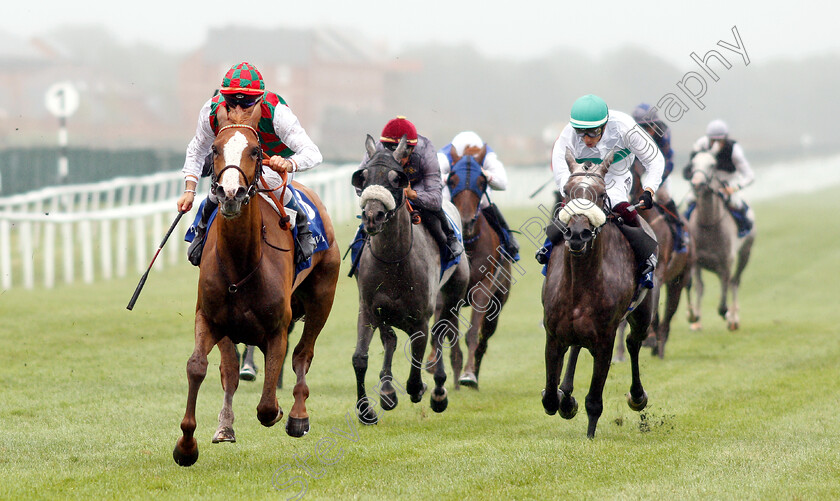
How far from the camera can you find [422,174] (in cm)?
867

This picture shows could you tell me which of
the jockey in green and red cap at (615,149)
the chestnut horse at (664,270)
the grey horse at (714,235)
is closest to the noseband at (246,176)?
the jockey in green and red cap at (615,149)

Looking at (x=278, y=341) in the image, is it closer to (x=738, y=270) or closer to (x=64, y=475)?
(x=64, y=475)

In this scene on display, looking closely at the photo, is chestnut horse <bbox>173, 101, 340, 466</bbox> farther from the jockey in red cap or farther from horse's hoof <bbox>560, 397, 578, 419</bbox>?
horse's hoof <bbox>560, 397, 578, 419</bbox>

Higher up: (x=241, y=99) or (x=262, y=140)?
(x=241, y=99)

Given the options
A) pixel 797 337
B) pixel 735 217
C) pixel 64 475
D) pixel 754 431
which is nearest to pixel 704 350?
pixel 797 337

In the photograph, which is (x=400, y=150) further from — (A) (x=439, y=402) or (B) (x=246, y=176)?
(A) (x=439, y=402)

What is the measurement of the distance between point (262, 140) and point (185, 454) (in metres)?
2.28

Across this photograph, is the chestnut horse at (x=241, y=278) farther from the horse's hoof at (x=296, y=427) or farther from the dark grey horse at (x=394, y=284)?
the dark grey horse at (x=394, y=284)

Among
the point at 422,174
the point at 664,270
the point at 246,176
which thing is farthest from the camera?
the point at 664,270

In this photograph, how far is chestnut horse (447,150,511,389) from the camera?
1040cm

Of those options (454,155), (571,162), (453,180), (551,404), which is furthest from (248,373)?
(571,162)

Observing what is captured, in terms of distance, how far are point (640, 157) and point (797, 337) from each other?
6.89 metres

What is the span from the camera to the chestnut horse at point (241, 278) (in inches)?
239

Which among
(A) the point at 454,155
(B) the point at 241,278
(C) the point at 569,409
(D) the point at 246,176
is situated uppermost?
(D) the point at 246,176
